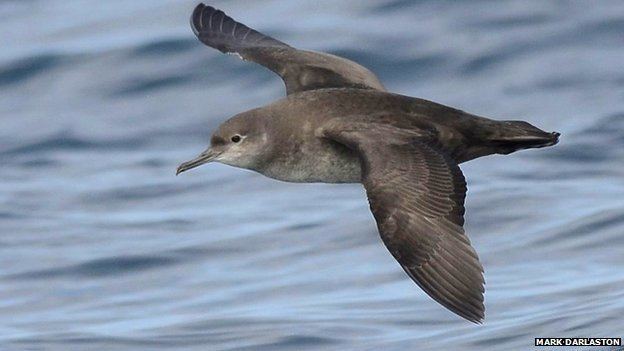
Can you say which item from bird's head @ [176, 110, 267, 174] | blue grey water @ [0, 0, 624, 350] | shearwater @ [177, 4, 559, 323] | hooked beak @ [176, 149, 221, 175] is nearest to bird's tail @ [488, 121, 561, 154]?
shearwater @ [177, 4, 559, 323]

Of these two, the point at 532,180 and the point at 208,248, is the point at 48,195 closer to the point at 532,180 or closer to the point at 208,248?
the point at 208,248

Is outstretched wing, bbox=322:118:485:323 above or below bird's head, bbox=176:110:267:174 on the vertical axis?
below

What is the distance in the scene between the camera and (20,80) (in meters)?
17.9

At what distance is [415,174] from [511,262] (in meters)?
4.36

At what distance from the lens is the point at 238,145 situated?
9.91 meters

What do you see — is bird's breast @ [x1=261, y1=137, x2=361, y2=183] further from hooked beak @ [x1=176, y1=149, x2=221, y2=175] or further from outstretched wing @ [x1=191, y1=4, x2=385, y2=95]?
outstretched wing @ [x1=191, y1=4, x2=385, y2=95]

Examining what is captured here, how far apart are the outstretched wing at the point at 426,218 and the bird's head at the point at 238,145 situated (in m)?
0.88

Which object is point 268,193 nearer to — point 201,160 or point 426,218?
point 201,160

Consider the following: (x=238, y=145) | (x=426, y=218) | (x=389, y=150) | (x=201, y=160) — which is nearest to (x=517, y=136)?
(x=389, y=150)

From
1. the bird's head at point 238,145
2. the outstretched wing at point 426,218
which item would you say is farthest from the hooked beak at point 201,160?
the outstretched wing at point 426,218

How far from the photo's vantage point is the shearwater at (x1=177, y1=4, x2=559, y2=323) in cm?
879

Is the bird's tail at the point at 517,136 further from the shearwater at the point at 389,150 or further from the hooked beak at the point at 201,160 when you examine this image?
the hooked beak at the point at 201,160

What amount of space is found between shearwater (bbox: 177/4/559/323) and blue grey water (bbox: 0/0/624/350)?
1.87 m

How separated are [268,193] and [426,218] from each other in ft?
21.7
